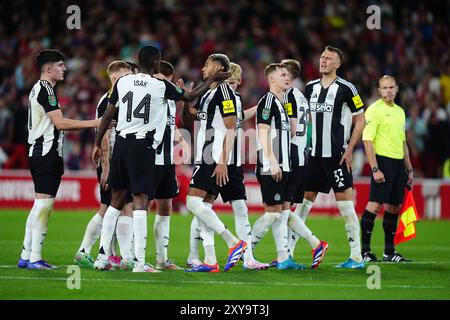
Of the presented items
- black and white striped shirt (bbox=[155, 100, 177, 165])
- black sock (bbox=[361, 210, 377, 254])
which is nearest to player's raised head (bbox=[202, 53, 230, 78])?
black and white striped shirt (bbox=[155, 100, 177, 165])

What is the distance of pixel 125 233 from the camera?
10586mm

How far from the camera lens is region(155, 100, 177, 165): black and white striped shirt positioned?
10.8m

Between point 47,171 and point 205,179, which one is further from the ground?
point 47,171

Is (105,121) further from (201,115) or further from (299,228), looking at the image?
(299,228)

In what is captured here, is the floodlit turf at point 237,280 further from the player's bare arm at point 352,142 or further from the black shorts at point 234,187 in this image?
the player's bare arm at point 352,142

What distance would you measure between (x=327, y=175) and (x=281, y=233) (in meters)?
1.12

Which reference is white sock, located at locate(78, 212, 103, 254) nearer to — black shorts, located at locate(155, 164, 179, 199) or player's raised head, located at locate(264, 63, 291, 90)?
black shorts, located at locate(155, 164, 179, 199)

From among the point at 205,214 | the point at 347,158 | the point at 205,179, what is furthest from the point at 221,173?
the point at 347,158

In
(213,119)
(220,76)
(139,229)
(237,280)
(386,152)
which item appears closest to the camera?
(237,280)

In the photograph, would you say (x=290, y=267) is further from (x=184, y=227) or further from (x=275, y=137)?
(x=184, y=227)

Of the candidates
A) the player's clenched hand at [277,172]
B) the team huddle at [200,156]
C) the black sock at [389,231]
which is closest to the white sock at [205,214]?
the team huddle at [200,156]

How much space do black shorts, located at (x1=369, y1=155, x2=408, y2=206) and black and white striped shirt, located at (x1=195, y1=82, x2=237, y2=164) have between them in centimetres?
290

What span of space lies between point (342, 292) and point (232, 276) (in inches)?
62.7
